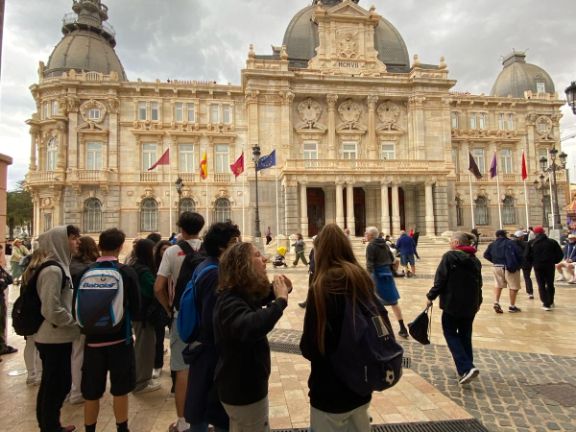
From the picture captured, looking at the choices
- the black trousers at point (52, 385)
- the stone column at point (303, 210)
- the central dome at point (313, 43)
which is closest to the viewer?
the black trousers at point (52, 385)

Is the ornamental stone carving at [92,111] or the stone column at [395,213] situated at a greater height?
the ornamental stone carving at [92,111]

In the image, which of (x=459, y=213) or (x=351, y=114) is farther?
(x=459, y=213)

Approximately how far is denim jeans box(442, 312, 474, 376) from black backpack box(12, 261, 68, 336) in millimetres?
4862

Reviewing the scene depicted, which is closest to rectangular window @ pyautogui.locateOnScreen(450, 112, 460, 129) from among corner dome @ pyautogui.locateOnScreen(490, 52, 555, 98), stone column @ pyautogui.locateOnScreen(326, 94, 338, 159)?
corner dome @ pyautogui.locateOnScreen(490, 52, 555, 98)

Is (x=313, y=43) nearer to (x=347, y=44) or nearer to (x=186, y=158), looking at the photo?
(x=347, y=44)

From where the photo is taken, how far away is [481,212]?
3575 centimetres

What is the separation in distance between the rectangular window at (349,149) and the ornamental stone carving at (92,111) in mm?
20458

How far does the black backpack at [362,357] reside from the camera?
2377mm

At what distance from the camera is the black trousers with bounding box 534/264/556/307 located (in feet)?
29.6

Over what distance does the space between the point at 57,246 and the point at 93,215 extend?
29.5 metres

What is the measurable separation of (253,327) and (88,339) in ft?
7.13

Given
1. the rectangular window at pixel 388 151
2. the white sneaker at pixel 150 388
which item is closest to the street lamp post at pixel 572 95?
the white sneaker at pixel 150 388

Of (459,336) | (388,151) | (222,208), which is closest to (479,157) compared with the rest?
(388,151)

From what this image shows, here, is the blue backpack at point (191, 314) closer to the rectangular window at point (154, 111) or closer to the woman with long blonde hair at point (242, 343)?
the woman with long blonde hair at point (242, 343)
